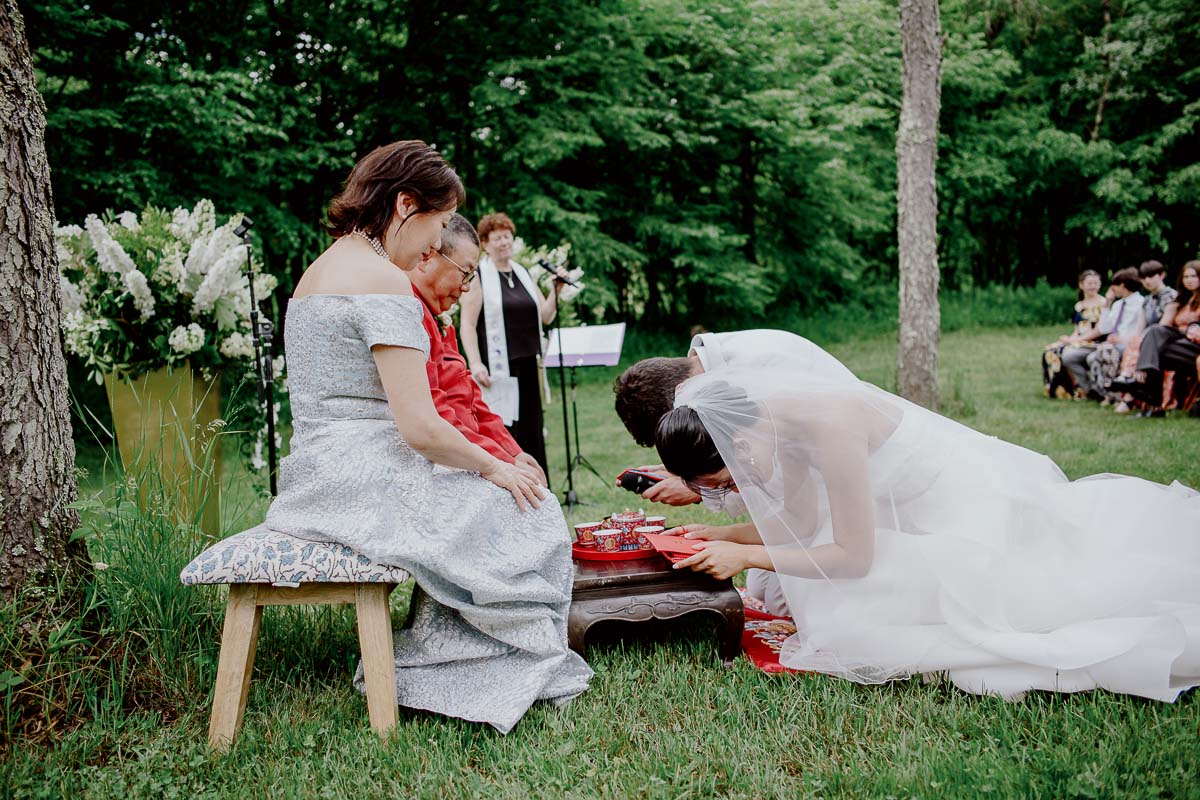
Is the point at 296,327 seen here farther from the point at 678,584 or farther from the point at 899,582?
the point at 899,582

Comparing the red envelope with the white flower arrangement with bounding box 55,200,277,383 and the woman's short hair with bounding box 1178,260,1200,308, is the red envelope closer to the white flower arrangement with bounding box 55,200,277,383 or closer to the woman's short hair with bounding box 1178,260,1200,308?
the white flower arrangement with bounding box 55,200,277,383

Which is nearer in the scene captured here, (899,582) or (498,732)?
(498,732)

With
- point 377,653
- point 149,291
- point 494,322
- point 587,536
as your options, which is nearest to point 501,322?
point 494,322

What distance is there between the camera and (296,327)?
8.75 feet

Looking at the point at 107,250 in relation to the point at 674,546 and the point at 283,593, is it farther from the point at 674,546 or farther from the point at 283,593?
the point at 674,546

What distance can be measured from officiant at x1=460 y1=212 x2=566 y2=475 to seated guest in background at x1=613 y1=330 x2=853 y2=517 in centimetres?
265

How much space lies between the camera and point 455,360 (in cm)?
348

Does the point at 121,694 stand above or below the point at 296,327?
below

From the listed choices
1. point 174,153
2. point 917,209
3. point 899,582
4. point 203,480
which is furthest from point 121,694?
point 174,153

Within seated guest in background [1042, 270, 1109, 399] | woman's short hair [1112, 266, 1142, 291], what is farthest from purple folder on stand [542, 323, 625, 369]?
woman's short hair [1112, 266, 1142, 291]

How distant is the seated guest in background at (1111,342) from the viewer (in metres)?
9.26

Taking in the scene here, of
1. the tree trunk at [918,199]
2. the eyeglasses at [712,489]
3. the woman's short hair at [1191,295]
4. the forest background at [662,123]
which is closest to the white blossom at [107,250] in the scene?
the eyeglasses at [712,489]

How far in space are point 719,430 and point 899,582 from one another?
0.80 metres

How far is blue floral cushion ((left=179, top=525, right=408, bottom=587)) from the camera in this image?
2.47 meters
